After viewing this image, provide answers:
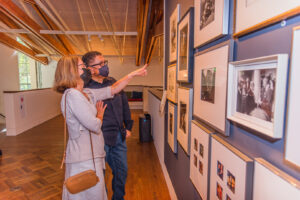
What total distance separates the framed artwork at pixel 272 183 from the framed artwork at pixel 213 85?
11.0 inches

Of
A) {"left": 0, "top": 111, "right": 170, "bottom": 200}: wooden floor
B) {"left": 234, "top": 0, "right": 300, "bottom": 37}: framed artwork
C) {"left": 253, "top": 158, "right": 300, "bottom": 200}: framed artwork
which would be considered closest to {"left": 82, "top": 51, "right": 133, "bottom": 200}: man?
{"left": 0, "top": 111, "right": 170, "bottom": 200}: wooden floor

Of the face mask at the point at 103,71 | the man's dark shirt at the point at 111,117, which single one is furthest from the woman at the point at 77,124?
the man's dark shirt at the point at 111,117

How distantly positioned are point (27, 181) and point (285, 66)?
3784 mm

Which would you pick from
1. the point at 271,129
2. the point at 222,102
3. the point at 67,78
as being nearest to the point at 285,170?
the point at 271,129

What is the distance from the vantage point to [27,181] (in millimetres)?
3232

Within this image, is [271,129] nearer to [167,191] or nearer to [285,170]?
[285,170]

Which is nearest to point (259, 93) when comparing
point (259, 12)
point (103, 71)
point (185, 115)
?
point (259, 12)

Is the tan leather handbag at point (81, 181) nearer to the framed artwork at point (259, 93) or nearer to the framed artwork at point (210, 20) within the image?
the framed artwork at point (259, 93)

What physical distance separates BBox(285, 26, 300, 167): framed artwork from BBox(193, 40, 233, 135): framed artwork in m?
0.41

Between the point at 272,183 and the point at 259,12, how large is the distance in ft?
1.95

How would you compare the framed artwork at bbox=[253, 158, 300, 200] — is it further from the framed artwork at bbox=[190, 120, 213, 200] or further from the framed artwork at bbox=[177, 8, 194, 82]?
the framed artwork at bbox=[177, 8, 194, 82]

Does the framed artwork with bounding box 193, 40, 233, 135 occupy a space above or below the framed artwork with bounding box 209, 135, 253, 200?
above

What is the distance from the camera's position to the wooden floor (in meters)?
2.90

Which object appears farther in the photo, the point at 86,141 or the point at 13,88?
the point at 13,88
